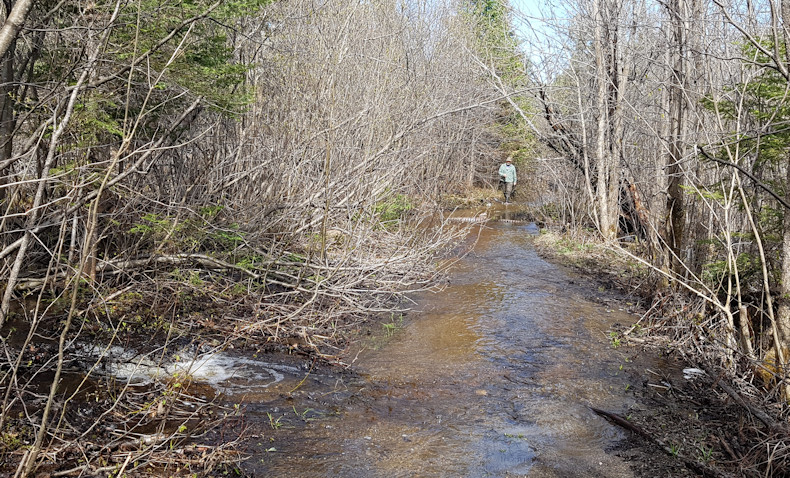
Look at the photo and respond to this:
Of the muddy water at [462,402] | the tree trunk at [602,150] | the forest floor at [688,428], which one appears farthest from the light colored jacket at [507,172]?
the forest floor at [688,428]

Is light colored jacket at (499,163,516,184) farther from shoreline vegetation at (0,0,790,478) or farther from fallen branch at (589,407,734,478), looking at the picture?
fallen branch at (589,407,734,478)

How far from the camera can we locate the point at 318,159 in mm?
10219

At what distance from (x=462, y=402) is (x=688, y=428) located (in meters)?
2.11

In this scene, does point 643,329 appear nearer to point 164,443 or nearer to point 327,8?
point 164,443

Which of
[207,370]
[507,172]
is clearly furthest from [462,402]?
[507,172]

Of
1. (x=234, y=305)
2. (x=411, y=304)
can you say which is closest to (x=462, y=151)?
(x=411, y=304)

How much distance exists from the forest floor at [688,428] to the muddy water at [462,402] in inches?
8.3

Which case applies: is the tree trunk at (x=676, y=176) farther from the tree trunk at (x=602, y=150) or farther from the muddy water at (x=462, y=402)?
the tree trunk at (x=602, y=150)

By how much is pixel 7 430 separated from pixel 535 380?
16.6 feet

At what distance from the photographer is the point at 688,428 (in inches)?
228

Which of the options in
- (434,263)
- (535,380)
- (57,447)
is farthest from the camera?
(434,263)

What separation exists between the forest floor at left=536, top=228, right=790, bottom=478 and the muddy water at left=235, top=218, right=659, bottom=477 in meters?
0.21

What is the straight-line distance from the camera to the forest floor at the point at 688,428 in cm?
493

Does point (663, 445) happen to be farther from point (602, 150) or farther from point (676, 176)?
point (602, 150)
